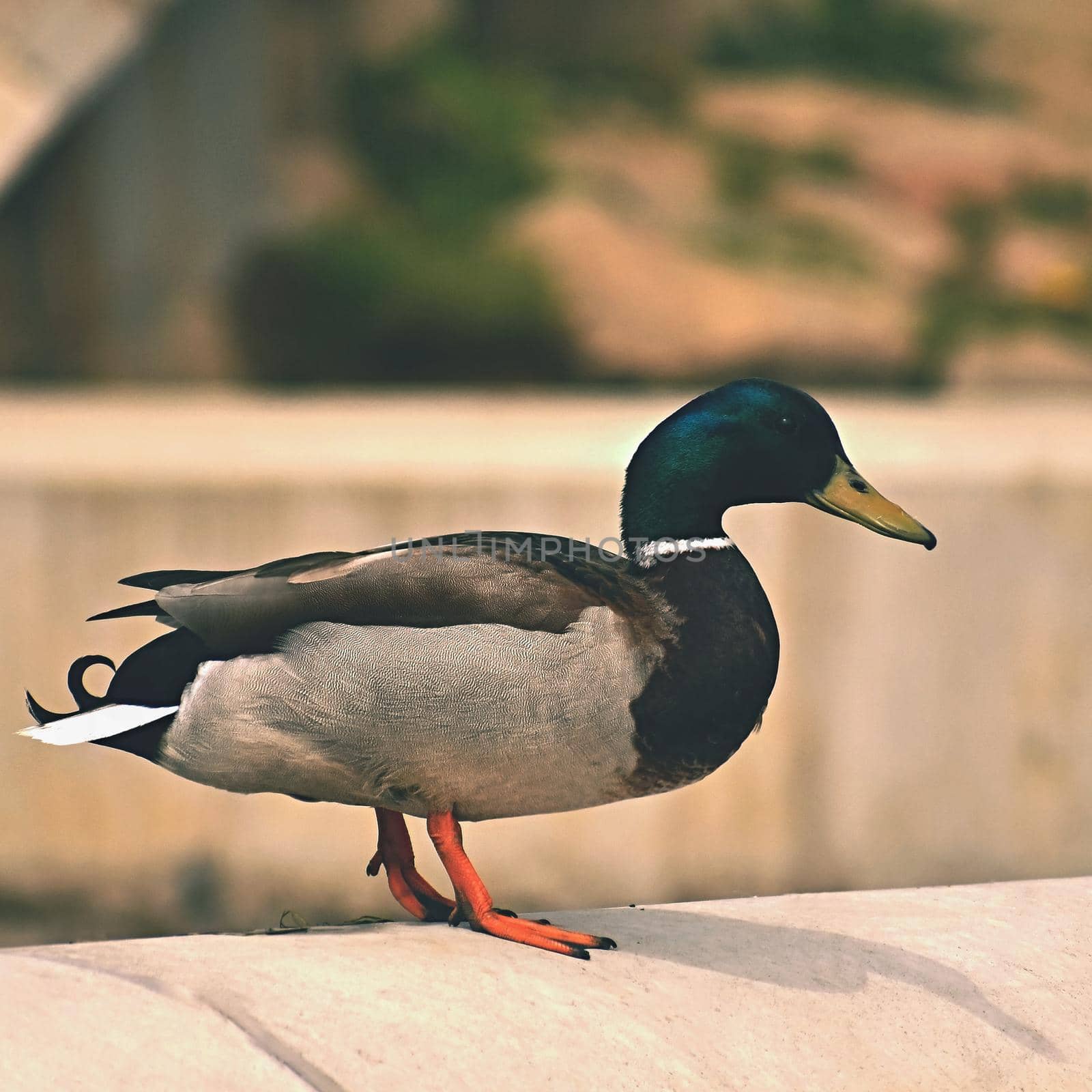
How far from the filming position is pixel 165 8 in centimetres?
518

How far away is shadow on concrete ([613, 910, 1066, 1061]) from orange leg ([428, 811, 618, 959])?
102 mm

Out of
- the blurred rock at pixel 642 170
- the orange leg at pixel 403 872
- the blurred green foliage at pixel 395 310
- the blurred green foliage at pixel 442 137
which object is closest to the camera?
the orange leg at pixel 403 872

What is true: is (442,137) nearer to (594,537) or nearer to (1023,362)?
(594,537)

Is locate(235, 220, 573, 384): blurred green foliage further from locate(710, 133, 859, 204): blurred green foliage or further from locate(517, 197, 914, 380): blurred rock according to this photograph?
locate(710, 133, 859, 204): blurred green foliage

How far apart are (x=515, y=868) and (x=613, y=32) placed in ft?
13.1

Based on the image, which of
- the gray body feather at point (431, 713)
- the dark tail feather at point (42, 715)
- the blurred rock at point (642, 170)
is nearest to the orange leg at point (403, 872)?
the gray body feather at point (431, 713)

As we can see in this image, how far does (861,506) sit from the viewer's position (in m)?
2.05

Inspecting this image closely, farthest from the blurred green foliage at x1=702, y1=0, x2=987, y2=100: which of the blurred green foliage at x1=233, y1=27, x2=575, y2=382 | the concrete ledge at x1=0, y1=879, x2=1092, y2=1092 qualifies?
the concrete ledge at x1=0, y1=879, x2=1092, y2=1092

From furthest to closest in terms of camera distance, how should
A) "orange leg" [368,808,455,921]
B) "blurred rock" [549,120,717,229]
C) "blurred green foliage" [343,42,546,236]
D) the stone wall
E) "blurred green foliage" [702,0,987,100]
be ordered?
"blurred green foliage" [702,0,987,100], "blurred rock" [549,120,717,229], "blurred green foliage" [343,42,546,236], the stone wall, "orange leg" [368,808,455,921]

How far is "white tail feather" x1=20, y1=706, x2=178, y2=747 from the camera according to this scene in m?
1.90

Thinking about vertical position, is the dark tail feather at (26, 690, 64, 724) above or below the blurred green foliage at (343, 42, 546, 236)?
below

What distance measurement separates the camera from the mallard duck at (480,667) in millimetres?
1896

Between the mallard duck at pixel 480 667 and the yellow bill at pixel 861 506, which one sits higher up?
the yellow bill at pixel 861 506

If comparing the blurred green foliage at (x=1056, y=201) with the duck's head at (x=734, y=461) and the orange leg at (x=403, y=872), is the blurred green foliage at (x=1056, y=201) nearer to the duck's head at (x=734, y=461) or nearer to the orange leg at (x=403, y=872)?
the duck's head at (x=734, y=461)
